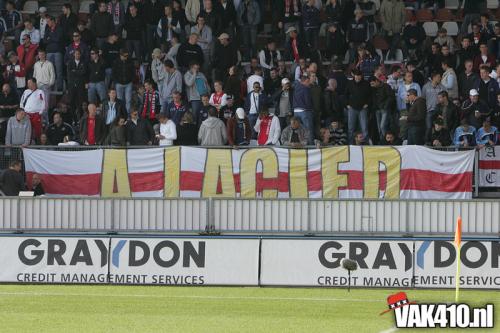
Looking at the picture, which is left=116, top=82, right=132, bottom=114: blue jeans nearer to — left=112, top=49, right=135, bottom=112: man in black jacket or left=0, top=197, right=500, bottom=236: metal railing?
left=112, top=49, right=135, bottom=112: man in black jacket

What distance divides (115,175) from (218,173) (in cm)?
237

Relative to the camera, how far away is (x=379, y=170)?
2653cm

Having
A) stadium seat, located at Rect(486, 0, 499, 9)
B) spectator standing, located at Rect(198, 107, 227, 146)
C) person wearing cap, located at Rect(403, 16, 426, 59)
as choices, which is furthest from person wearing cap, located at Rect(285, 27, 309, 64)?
stadium seat, located at Rect(486, 0, 499, 9)

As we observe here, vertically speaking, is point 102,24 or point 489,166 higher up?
point 102,24

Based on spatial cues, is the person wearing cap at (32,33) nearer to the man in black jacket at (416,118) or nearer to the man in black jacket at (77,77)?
the man in black jacket at (77,77)

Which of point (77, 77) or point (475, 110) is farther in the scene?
point (77, 77)

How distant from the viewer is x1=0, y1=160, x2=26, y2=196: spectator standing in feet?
87.1

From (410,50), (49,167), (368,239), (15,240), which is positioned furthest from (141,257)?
(410,50)

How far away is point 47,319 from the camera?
16.8 m

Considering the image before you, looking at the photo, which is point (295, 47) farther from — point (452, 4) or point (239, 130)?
point (452, 4)

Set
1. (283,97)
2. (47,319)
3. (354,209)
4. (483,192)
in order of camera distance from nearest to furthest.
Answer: (47,319) → (354,209) → (483,192) → (283,97)

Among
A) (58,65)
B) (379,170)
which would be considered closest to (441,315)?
(379,170)

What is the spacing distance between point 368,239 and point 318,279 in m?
1.11

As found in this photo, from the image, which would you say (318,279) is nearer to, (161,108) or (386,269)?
(386,269)
